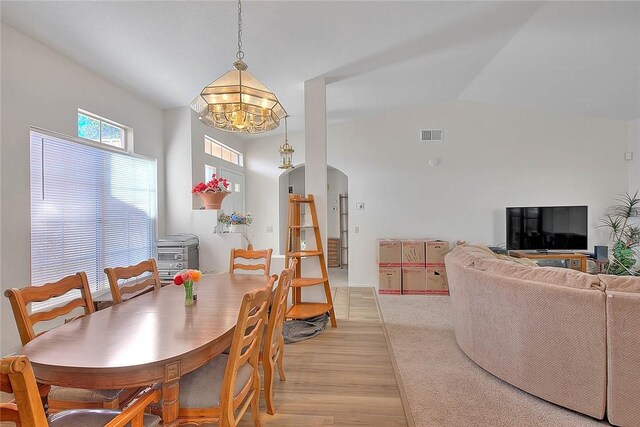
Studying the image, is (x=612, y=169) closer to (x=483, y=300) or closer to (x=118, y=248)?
(x=483, y=300)

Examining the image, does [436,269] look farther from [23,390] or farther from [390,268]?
[23,390]

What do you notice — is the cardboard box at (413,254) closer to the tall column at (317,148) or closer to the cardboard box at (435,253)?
the cardboard box at (435,253)

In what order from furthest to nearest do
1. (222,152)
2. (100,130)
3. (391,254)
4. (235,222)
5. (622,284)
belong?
(222,152) → (391,254) → (235,222) → (100,130) → (622,284)

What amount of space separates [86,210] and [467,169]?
556 centimetres

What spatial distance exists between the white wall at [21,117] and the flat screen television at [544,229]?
Answer: 19.7 feet

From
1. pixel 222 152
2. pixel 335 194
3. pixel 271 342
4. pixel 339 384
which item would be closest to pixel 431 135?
pixel 335 194

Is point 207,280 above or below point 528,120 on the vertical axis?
below

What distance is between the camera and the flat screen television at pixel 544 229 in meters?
5.08

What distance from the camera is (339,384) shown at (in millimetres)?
2404

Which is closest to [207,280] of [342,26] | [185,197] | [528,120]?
[185,197]

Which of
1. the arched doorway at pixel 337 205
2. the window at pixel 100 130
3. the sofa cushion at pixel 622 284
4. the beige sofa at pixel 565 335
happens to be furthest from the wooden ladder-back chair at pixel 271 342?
the arched doorway at pixel 337 205

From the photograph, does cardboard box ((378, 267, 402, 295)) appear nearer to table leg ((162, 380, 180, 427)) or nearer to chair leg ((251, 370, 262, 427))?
chair leg ((251, 370, 262, 427))

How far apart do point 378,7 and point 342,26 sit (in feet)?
1.16

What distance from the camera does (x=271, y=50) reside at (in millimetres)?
3076
